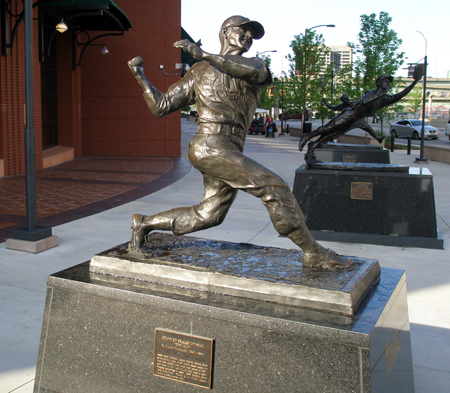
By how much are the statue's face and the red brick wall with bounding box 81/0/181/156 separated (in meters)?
16.7

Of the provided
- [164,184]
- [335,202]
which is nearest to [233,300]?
[335,202]

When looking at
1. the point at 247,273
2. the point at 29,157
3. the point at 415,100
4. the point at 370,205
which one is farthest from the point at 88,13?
the point at 415,100

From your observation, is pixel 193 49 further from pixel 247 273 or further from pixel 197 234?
pixel 197 234

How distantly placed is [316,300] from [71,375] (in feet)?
5.58

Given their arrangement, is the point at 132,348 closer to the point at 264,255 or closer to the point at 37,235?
the point at 264,255

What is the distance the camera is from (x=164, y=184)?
42.4 ft

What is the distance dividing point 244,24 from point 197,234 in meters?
4.97

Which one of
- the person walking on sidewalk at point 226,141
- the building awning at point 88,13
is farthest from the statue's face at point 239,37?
the building awning at point 88,13

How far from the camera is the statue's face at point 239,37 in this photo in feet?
11.1

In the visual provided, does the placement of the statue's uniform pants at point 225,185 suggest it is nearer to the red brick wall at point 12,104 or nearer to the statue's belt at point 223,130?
the statue's belt at point 223,130

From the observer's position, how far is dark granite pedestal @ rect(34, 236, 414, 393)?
107 inches

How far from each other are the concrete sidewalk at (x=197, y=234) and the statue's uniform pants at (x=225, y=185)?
5.19ft

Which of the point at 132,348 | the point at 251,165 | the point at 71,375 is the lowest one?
the point at 71,375

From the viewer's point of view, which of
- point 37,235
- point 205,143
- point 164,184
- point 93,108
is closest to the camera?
point 205,143
